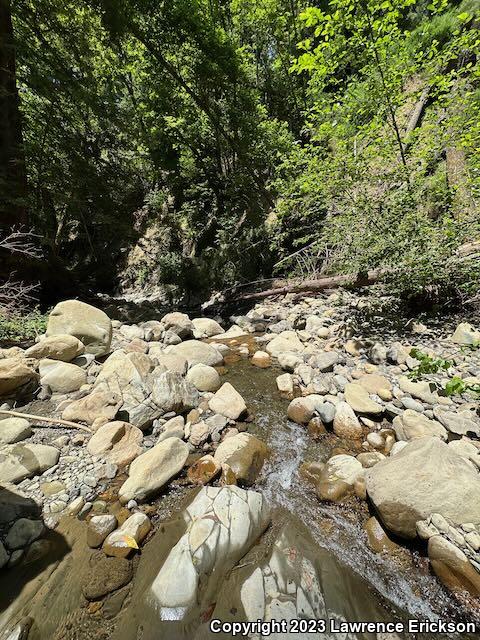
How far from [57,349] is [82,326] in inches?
22.6

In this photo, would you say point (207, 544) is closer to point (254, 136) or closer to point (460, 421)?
point (460, 421)

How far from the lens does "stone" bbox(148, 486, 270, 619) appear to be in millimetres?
1715

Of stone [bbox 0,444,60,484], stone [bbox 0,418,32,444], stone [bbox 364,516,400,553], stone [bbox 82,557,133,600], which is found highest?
stone [bbox 0,418,32,444]

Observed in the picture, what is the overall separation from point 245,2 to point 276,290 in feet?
33.2

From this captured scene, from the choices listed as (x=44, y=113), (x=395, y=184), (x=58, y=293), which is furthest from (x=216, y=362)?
(x=44, y=113)

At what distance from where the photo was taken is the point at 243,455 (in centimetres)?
270

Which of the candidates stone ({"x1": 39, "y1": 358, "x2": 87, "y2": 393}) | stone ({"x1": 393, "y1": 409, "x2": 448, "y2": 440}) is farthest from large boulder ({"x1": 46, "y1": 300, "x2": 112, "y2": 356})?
stone ({"x1": 393, "y1": 409, "x2": 448, "y2": 440})

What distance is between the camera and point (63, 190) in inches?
299

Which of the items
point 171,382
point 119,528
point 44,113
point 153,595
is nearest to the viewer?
point 153,595

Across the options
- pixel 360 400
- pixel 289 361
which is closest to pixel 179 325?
pixel 289 361

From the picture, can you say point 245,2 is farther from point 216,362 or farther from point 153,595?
point 153,595

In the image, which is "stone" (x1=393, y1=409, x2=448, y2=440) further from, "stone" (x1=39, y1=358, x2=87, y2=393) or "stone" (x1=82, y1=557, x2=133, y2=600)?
"stone" (x1=39, y1=358, x2=87, y2=393)

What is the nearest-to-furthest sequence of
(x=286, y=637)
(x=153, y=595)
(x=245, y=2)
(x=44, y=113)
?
1. (x=286, y=637)
2. (x=153, y=595)
3. (x=44, y=113)
4. (x=245, y=2)

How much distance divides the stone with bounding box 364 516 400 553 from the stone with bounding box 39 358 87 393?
3.63 m
